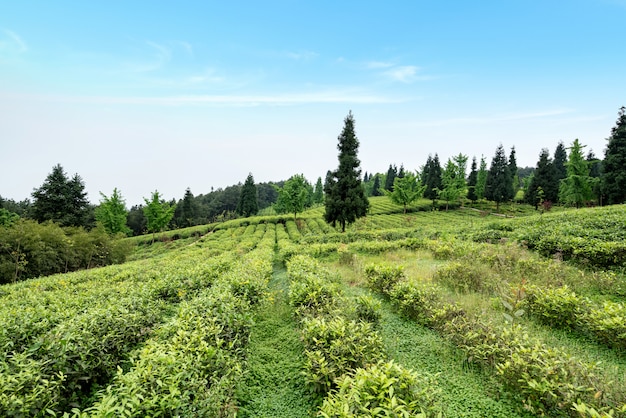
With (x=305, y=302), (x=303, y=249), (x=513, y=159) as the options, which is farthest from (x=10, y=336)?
(x=513, y=159)

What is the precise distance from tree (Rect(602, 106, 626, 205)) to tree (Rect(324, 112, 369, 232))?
2856 cm

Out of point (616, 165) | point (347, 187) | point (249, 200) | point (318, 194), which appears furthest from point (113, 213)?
point (616, 165)

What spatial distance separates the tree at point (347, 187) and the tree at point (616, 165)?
2856 centimetres

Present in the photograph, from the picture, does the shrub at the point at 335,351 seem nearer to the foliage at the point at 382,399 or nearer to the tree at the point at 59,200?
the foliage at the point at 382,399

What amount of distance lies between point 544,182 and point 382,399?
183ft

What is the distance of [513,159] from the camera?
5828cm

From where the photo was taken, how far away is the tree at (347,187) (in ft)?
80.8

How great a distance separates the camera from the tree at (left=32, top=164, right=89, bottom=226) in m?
31.1

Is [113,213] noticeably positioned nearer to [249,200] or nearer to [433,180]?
[249,200]

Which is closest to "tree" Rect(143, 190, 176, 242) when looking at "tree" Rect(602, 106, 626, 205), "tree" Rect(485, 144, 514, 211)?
"tree" Rect(485, 144, 514, 211)

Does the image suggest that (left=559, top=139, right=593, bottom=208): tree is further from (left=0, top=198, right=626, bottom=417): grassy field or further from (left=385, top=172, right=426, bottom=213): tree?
(left=0, top=198, right=626, bottom=417): grassy field

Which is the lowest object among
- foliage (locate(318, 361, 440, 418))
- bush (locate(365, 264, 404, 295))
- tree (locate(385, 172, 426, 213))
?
bush (locate(365, 264, 404, 295))

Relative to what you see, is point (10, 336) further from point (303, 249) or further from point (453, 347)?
point (303, 249)

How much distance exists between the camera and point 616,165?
2973cm
